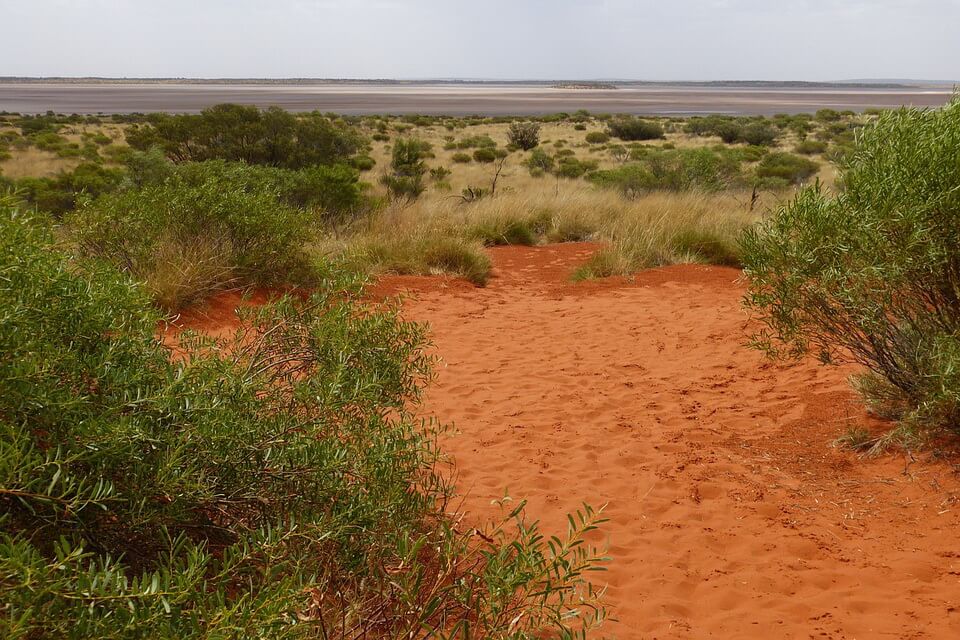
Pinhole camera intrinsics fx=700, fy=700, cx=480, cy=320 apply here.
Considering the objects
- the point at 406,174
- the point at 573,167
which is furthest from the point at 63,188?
the point at 573,167

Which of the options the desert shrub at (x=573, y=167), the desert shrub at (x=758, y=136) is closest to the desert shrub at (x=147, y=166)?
the desert shrub at (x=573, y=167)

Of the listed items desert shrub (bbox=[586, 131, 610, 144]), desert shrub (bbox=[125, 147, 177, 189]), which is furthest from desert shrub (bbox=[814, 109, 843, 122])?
desert shrub (bbox=[125, 147, 177, 189])

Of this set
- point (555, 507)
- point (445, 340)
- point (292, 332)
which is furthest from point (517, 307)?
point (292, 332)

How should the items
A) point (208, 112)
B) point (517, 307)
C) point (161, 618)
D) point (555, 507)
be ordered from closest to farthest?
point (161, 618)
point (555, 507)
point (517, 307)
point (208, 112)

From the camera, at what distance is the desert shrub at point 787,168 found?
845 inches

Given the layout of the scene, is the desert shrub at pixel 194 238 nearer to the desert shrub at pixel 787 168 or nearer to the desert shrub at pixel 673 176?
the desert shrub at pixel 673 176

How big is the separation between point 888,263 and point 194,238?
7.29 m

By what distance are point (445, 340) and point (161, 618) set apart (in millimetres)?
6135

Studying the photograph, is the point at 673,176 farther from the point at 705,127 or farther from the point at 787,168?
the point at 705,127

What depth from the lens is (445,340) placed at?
25.4 feet

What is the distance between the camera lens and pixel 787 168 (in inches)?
858

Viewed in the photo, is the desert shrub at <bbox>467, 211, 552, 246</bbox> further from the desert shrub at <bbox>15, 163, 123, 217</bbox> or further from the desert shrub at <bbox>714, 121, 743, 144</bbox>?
the desert shrub at <bbox>714, 121, 743, 144</bbox>

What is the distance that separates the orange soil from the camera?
3350mm

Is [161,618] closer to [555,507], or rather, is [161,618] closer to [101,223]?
[555,507]
